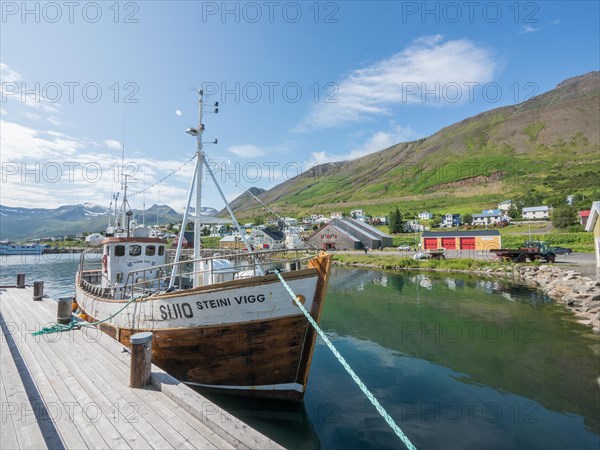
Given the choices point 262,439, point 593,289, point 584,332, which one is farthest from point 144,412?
point 593,289

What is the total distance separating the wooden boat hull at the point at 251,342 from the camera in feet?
26.9

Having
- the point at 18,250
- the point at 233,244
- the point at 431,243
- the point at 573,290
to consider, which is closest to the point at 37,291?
the point at 573,290

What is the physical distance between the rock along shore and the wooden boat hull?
16142 millimetres

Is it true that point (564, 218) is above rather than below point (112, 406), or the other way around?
above

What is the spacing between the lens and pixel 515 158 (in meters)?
179

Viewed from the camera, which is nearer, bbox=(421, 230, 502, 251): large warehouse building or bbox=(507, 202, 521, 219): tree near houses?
bbox=(421, 230, 502, 251): large warehouse building

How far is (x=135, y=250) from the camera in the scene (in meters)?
14.3

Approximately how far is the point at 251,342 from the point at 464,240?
63355 mm

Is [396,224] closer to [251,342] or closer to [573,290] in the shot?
[573,290]

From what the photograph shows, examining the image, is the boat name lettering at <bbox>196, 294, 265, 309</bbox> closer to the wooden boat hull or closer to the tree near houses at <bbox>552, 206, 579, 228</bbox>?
the wooden boat hull

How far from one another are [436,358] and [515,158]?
212 m

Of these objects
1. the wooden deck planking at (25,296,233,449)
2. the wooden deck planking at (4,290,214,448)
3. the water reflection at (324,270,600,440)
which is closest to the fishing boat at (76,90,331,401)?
the wooden deck planking at (25,296,233,449)

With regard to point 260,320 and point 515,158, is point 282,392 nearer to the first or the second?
point 260,320

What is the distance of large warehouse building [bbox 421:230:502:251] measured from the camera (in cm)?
5724
